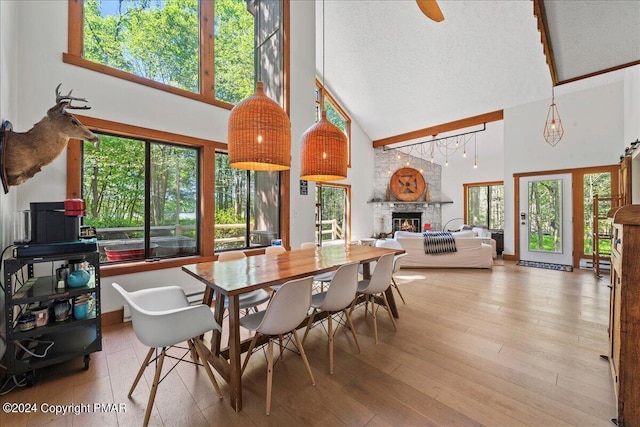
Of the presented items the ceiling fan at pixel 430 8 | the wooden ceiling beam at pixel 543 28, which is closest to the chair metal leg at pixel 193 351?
the wooden ceiling beam at pixel 543 28

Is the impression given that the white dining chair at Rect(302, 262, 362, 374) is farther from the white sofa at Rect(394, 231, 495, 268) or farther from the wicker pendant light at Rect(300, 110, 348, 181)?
the white sofa at Rect(394, 231, 495, 268)

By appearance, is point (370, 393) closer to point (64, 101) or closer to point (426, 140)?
point (64, 101)

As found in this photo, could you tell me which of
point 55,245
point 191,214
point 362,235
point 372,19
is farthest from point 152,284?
point 362,235

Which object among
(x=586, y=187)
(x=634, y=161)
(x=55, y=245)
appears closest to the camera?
(x=55, y=245)

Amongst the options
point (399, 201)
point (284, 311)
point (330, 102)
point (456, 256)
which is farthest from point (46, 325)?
point (399, 201)

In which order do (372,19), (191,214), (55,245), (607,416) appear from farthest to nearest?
(372,19) → (191,214) → (55,245) → (607,416)

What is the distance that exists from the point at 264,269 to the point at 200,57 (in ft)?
10.4

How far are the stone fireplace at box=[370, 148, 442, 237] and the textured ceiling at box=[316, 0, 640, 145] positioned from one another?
1.82 meters

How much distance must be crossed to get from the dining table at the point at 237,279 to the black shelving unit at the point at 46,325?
79 cm

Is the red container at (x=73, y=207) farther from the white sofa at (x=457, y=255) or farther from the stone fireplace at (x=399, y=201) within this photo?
the stone fireplace at (x=399, y=201)

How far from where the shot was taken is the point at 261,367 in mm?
Answer: 2121

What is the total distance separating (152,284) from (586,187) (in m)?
7.85

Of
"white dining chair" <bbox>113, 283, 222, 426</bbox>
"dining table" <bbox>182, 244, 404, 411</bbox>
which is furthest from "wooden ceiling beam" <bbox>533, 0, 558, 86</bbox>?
"white dining chair" <bbox>113, 283, 222, 426</bbox>

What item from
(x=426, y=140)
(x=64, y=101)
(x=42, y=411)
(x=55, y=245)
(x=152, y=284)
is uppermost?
(x=426, y=140)
